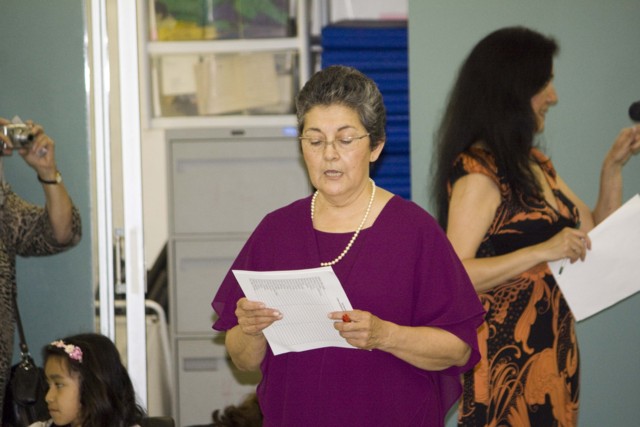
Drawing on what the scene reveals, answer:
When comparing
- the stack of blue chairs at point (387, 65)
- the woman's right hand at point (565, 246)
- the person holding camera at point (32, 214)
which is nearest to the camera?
the woman's right hand at point (565, 246)

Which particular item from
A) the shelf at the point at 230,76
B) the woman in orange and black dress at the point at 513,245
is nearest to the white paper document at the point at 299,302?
the woman in orange and black dress at the point at 513,245

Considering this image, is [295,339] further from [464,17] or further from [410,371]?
[464,17]

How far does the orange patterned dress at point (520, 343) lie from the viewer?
2.51 m

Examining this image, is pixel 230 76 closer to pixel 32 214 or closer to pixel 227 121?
pixel 227 121

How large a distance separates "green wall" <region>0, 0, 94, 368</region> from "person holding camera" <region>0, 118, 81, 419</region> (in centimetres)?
18

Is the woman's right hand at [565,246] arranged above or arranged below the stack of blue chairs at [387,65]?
below

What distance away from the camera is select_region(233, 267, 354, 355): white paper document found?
5.58ft

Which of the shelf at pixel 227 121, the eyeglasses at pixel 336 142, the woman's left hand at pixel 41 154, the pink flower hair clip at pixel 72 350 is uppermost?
the shelf at pixel 227 121

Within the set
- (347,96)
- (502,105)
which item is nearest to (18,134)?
(502,105)

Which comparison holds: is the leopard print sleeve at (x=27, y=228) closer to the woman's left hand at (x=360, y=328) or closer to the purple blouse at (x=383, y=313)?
the purple blouse at (x=383, y=313)

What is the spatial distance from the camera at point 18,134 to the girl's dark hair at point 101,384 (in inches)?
32.8

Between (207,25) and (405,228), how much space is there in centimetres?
326

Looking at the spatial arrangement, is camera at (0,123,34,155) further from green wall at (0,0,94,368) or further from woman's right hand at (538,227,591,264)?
woman's right hand at (538,227,591,264)

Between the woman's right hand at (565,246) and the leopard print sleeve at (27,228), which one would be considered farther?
the leopard print sleeve at (27,228)
